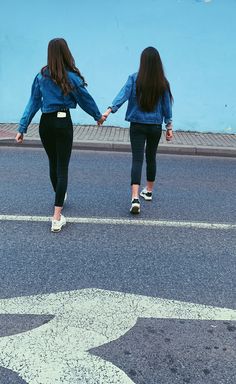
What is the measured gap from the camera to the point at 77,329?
118 inches

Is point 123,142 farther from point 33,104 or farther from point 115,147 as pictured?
point 33,104

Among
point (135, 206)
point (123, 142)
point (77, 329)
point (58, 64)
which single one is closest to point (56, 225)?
point (135, 206)

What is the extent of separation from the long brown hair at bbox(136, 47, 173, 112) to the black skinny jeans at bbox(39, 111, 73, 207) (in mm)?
938

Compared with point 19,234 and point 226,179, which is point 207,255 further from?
point 226,179

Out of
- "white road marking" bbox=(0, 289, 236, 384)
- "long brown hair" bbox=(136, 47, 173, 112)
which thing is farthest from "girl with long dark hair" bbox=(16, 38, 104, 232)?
"white road marking" bbox=(0, 289, 236, 384)

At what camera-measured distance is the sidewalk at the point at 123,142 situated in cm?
955

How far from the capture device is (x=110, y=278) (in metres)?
3.72

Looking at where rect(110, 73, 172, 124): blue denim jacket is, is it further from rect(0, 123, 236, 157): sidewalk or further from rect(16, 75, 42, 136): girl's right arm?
rect(0, 123, 236, 157): sidewalk

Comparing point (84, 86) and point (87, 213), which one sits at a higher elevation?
point (84, 86)

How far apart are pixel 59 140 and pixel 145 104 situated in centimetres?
111

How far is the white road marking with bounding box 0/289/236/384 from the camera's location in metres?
2.58

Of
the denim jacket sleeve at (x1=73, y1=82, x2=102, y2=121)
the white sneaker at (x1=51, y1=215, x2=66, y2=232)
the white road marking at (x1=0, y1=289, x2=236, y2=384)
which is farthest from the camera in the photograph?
the white sneaker at (x1=51, y1=215, x2=66, y2=232)

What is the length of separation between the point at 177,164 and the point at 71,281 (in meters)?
5.21

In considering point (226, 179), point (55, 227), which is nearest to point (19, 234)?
point (55, 227)
